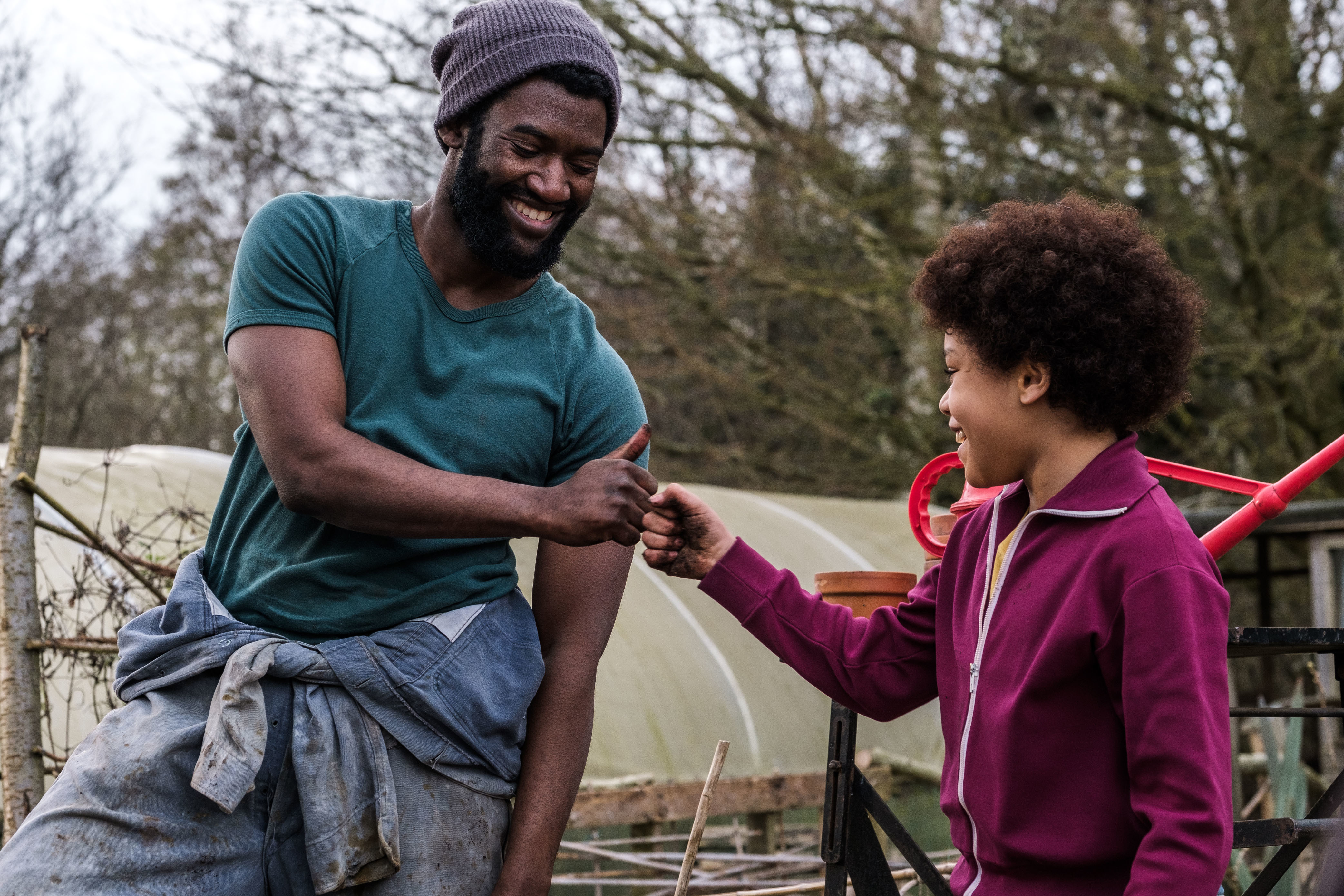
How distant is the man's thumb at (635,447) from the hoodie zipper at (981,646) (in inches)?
24.6

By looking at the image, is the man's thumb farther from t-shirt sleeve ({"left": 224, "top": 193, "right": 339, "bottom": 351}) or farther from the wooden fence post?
the wooden fence post

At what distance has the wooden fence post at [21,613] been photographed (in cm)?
295

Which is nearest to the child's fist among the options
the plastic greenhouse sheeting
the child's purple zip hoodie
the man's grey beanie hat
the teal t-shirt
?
the teal t-shirt


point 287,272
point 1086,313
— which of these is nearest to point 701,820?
point 1086,313

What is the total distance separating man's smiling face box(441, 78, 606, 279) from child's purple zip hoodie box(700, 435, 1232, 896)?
0.95 m

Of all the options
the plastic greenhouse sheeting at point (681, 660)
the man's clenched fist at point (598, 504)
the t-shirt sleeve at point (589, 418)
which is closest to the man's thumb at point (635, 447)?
the man's clenched fist at point (598, 504)

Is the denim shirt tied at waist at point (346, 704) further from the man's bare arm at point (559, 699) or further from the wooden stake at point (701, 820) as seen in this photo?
the wooden stake at point (701, 820)

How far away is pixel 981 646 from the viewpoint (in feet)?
6.52

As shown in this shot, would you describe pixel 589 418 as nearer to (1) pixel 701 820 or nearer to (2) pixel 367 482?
(2) pixel 367 482

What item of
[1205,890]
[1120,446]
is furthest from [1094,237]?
[1205,890]

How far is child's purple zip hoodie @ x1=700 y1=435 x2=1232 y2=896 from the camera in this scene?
169cm

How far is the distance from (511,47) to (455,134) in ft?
0.64

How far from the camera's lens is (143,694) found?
188 cm

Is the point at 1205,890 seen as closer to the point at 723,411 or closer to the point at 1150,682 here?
the point at 1150,682
